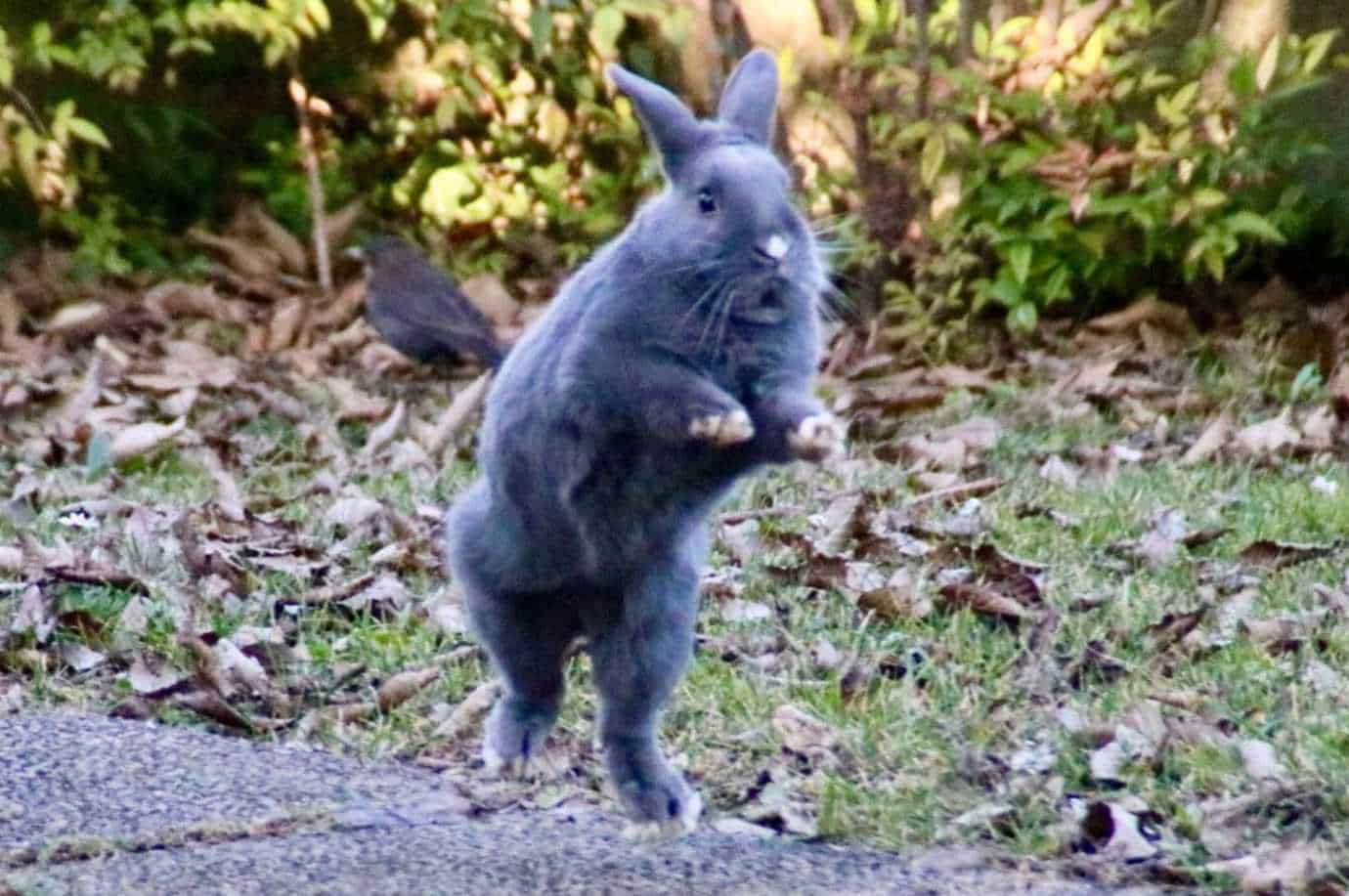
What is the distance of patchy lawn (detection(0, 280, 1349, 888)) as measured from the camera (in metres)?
3.68

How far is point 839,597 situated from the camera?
472 cm

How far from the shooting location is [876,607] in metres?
4.60

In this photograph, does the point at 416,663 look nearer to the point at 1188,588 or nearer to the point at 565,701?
the point at 565,701

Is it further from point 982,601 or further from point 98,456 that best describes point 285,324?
point 982,601

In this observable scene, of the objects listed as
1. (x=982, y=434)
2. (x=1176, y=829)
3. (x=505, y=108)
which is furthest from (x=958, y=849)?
(x=505, y=108)

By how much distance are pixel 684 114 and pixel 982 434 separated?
→ 10.3 ft

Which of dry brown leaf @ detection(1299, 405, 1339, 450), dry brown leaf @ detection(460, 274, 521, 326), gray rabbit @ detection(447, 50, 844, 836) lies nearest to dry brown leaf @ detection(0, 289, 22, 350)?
dry brown leaf @ detection(460, 274, 521, 326)

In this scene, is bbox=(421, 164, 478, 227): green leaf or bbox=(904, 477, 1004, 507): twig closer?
bbox=(904, 477, 1004, 507): twig

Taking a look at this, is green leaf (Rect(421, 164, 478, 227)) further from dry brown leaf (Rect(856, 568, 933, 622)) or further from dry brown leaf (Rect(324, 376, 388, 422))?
dry brown leaf (Rect(856, 568, 933, 622))

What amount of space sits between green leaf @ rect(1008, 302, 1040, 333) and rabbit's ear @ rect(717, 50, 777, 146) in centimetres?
390

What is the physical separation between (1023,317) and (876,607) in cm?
291

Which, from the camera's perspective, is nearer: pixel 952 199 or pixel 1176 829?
pixel 1176 829

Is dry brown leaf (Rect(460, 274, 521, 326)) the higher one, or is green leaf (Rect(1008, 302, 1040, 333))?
green leaf (Rect(1008, 302, 1040, 333))

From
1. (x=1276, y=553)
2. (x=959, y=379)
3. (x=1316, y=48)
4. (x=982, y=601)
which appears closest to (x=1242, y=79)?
(x=1316, y=48)
